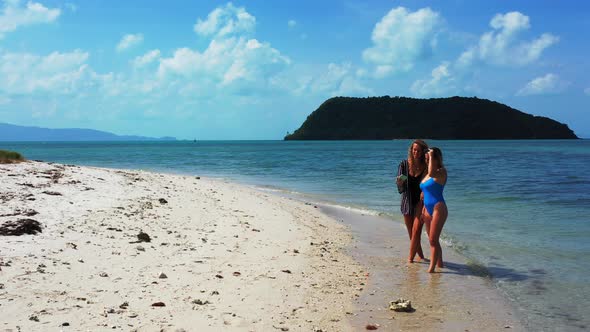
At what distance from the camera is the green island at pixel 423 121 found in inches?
6673

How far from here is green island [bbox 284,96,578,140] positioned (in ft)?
556

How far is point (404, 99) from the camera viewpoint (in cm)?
18738

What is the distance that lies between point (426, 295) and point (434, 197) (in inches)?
70.0

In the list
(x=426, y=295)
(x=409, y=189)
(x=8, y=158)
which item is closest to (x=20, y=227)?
(x=426, y=295)

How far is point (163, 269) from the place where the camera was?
22.1 feet

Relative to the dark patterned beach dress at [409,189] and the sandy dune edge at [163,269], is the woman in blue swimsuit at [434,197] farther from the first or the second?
the sandy dune edge at [163,269]

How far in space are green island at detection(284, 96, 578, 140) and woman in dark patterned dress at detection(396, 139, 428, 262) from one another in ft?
528

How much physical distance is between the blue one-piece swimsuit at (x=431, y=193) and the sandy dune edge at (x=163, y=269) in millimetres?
1539

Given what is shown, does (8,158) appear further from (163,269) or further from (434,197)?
(434,197)

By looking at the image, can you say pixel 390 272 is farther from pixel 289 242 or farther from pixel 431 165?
pixel 289 242

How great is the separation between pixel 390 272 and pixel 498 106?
187 meters

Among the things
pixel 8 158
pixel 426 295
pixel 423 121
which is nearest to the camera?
pixel 426 295

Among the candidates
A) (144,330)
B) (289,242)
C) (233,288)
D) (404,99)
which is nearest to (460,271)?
(289,242)

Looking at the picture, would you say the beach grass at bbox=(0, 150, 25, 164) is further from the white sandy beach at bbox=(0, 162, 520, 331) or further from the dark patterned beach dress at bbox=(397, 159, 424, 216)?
the dark patterned beach dress at bbox=(397, 159, 424, 216)
